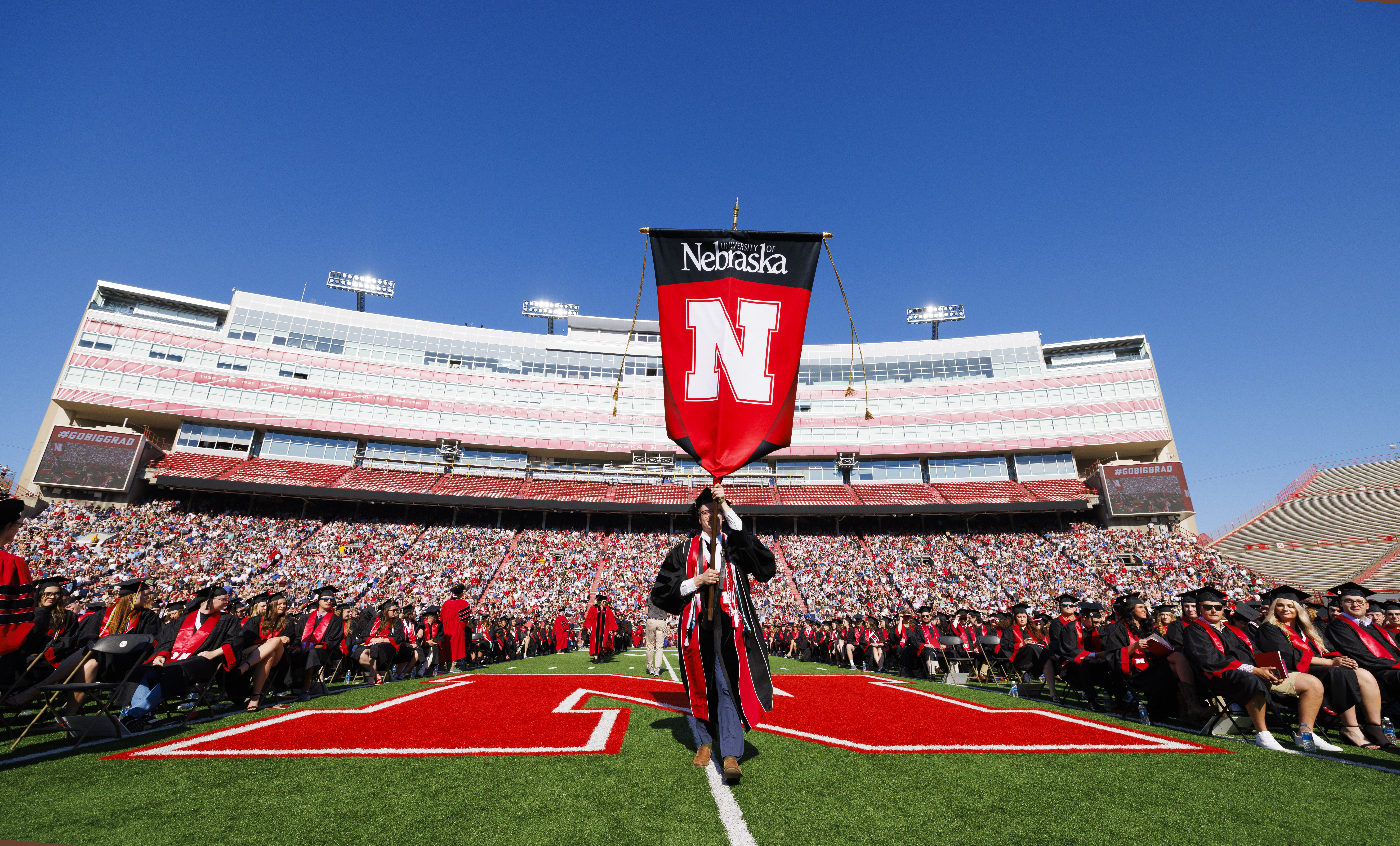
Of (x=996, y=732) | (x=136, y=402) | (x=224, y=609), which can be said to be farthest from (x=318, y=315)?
(x=996, y=732)

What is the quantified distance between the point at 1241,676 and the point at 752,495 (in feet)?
109

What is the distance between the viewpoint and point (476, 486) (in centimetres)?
3697

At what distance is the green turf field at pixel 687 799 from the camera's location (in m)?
2.72

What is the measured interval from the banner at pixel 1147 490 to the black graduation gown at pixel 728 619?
1594 inches

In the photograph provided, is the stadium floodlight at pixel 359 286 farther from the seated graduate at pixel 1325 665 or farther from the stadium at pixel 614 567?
the seated graduate at pixel 1325 665

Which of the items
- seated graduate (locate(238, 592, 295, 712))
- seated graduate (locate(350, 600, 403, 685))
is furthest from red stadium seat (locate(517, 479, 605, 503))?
seated graduate (locate(238, 592, 295, 712))

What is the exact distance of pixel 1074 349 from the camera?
4553 centimetres

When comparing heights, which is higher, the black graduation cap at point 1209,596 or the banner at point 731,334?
the banner at point 731,334

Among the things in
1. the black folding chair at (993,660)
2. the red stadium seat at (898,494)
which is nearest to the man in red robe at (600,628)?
the black folding chair at (993,660)

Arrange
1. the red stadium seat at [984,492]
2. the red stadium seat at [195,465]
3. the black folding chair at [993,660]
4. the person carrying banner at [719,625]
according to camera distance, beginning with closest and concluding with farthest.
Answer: the person carrying banner at [719,625] < the black folding chair at [993,660] < the red stadium seat at [195,465] < the red stadium seat at [984,492]

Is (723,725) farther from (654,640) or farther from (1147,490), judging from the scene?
(1147,490)

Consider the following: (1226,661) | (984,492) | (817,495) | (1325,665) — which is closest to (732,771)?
(1226,661)

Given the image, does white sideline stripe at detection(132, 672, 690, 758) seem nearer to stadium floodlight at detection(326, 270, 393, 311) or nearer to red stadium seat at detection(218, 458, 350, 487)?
red stadium seat at detection(218, 458, 350, 487)

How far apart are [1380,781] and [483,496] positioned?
119 ft
